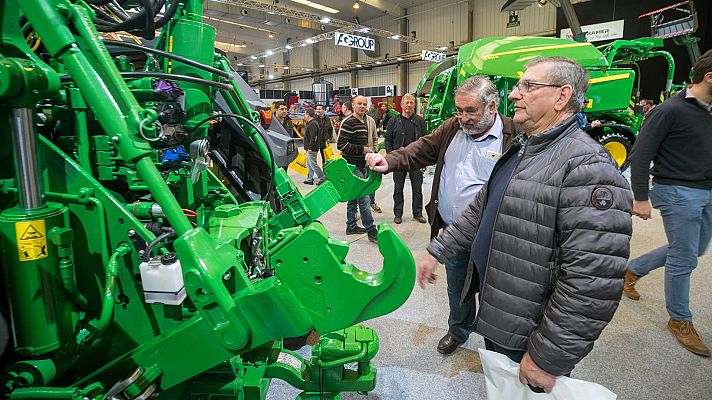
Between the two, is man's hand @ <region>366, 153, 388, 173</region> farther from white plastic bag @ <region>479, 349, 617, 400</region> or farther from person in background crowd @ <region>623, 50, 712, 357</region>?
person in background crowd @ <region>623, 50, 712, 357</region>

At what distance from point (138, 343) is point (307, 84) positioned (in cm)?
3060

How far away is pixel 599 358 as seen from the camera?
103 inches

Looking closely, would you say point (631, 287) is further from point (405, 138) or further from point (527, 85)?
point (405, 138)

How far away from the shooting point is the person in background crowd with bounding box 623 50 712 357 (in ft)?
8.00

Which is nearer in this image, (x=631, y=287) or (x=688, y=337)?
(x=688, y=337)

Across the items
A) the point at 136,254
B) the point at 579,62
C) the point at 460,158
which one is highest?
the point at 579,62

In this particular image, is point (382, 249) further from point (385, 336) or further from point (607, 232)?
point (385, 336)

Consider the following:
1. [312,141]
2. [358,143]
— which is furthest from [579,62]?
[312,141]

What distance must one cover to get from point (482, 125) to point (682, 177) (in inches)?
51.6

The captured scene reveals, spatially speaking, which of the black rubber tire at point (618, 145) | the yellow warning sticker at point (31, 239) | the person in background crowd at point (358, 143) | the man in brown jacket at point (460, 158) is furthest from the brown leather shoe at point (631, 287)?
the black rubber tire at point (618, 145)

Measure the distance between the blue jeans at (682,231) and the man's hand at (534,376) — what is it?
1879 mm

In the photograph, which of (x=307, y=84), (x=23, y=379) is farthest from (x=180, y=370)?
(x=307, y=84)

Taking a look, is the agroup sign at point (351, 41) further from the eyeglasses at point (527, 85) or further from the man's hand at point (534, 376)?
the man's hand at point (534, 376)

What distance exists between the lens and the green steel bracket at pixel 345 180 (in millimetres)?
2502
